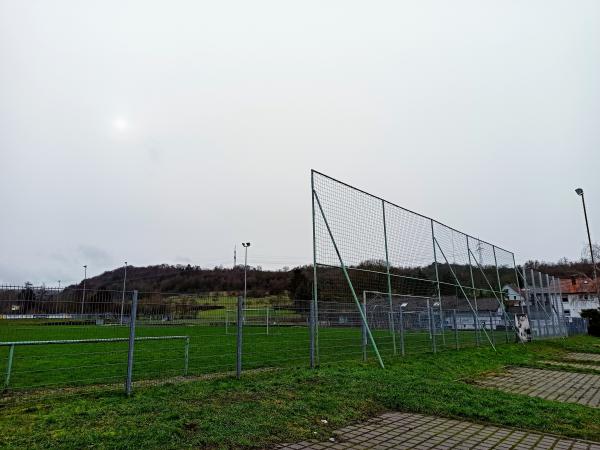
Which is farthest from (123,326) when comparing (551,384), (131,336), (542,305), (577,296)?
(577,296)

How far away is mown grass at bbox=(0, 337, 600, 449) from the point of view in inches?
156

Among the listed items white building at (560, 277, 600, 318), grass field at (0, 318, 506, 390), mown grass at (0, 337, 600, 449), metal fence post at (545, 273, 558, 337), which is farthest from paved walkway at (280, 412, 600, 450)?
white building at (560, 277, 600, 318)

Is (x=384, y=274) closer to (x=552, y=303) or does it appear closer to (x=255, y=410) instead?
(x=255, y=410)

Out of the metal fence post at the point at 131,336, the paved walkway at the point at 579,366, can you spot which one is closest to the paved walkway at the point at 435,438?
the metal fence post at the point at 131,336

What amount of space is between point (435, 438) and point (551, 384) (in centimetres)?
524

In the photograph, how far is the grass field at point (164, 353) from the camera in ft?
20.0

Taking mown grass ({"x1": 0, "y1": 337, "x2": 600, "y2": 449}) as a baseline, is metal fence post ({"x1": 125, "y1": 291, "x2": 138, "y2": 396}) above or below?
above

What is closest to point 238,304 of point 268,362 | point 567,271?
point 268,362

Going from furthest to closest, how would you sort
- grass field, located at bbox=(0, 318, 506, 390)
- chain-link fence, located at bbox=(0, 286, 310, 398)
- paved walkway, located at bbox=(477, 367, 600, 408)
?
paved walkway, located at bbox=(477, 367, 600, 408) → grass field, located at bbox=(0, 318, 506, 390) → chain-link fence, located at bbox=(0, 286, 310, 398)

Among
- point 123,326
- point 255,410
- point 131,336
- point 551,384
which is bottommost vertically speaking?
point 551,384

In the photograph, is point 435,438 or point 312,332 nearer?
point 435,438

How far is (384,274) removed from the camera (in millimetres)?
10656

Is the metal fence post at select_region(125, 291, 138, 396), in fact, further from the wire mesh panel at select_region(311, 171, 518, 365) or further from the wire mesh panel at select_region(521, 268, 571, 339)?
the wire mesh panel at select_region(521, 268, 571, 339)

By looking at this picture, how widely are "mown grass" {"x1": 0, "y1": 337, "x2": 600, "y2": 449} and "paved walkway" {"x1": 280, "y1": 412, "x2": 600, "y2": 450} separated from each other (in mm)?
250
